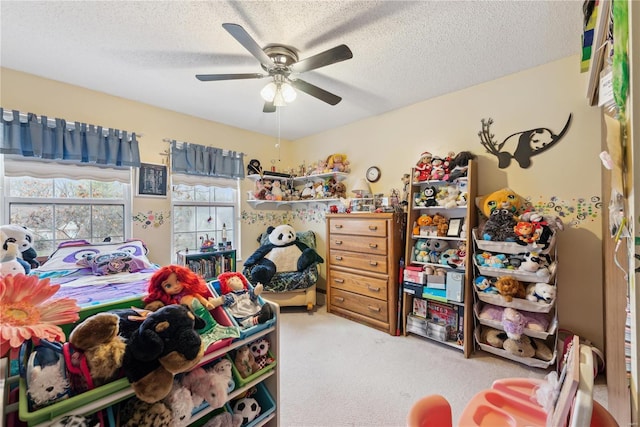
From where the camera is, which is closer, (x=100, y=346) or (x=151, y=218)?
(x=100, y=346)

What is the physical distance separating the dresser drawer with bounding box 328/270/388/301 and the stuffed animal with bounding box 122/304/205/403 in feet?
6.86

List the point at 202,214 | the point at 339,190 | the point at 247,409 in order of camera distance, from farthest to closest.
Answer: the point at 339,190, the point at 202,214, the point at 247,409

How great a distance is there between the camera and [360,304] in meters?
2.91

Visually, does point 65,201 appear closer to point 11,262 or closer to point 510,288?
point 11,262

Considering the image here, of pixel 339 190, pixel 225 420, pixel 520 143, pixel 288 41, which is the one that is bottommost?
pixel 225 420

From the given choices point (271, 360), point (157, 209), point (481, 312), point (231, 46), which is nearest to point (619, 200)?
point (271, 360)

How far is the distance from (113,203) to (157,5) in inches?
84.2

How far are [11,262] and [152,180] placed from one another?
4.45 feet

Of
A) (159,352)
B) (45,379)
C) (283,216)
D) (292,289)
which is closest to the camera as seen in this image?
(45,379)

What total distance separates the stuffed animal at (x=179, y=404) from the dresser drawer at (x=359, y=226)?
A: 216cm

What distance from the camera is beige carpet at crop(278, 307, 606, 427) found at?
1.63 m

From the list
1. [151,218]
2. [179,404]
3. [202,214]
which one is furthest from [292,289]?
[179,404]

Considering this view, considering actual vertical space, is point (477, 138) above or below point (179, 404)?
above

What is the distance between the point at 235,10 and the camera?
1.59 m
